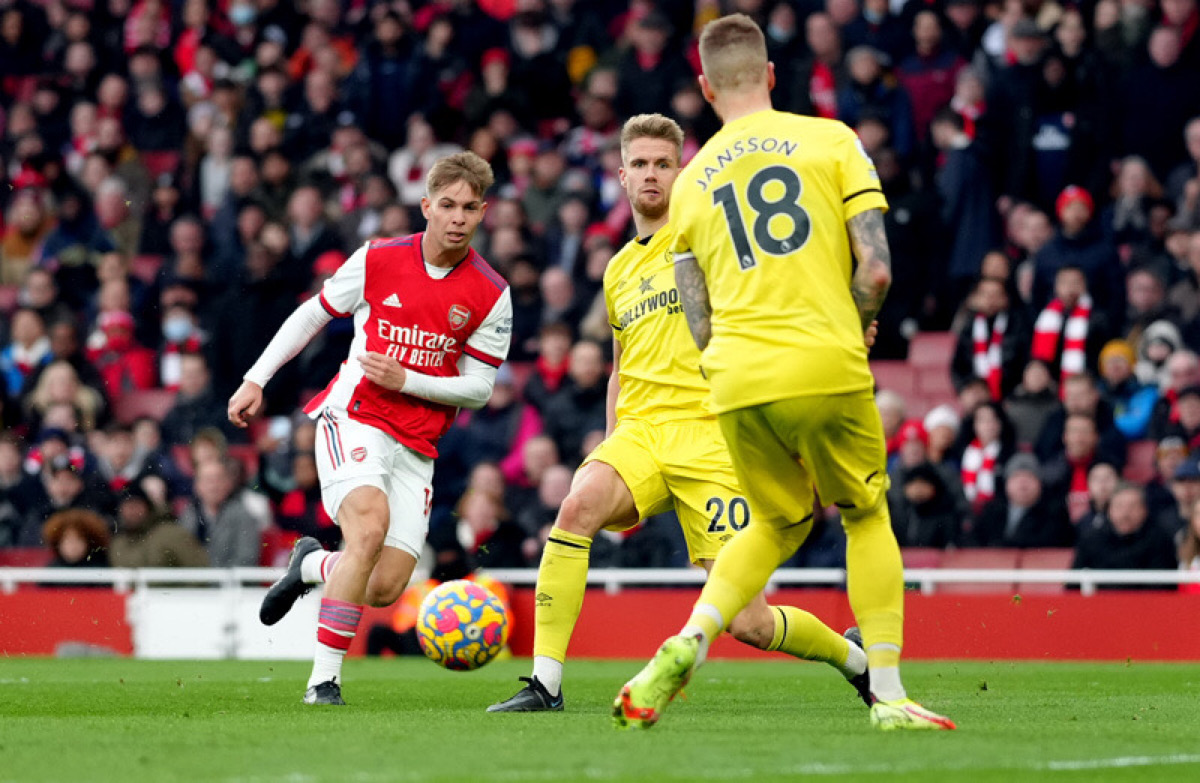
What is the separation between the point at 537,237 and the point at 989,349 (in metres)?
4.57

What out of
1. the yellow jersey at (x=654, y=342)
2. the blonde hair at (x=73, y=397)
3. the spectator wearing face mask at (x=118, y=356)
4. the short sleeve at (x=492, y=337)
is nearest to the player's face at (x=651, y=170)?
the yellow jersey at (x=654, y=342)

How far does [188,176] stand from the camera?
20703 mm

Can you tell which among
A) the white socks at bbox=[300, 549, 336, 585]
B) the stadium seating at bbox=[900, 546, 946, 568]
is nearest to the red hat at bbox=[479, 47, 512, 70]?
the stadium seating at bbox=[900, 546, 946, 568]

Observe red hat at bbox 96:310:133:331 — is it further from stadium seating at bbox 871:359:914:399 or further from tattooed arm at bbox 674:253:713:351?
tattooed arm at bbox 674:253:713:351

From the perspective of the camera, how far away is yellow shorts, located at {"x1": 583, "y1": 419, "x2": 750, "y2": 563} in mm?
8289

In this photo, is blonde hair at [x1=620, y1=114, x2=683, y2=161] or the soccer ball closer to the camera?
blonde hair at [x1=620, y1=114, x2=683, y2=161]

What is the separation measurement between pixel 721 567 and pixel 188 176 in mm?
14933

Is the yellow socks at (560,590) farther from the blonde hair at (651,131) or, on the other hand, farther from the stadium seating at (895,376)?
the stadium seating at (895,376)

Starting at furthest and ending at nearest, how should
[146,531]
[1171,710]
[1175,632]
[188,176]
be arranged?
[188,176], [146,531], [1175,632], [1171,710]

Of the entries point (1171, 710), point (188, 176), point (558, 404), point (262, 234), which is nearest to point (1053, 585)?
point (558, 404)

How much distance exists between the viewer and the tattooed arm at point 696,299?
22.5ft

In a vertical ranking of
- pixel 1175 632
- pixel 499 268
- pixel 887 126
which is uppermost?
pixel 887 126

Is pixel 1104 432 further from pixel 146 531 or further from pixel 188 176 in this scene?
pixel 188 176

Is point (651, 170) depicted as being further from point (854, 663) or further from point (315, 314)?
point (854, 663)
